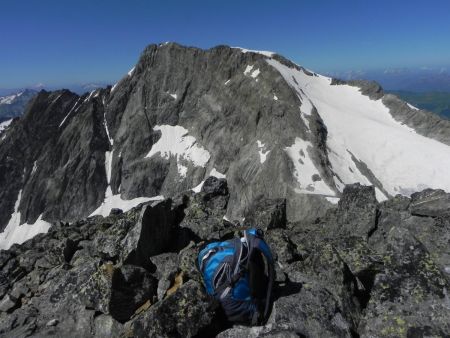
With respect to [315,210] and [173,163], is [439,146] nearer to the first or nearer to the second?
[315,210]

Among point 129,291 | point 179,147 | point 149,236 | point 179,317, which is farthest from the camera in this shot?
point 179,147

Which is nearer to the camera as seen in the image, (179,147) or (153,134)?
(179,147)

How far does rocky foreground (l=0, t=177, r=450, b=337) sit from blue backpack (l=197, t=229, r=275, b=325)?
341mm

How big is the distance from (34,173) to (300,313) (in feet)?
602

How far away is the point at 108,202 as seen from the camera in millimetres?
150000

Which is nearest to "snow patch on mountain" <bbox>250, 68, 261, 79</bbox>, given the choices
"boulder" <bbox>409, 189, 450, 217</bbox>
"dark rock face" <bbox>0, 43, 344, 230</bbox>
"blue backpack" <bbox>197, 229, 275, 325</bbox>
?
"dark rock face" <bbox>0, 43, 344, 230</bbox>

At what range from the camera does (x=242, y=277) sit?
9125 millimetres

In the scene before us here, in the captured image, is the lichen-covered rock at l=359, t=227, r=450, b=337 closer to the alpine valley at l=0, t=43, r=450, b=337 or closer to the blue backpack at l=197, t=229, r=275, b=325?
the alpine valley at l=0, t=43, r=450, b=337

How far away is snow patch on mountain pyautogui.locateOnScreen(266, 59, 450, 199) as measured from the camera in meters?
106

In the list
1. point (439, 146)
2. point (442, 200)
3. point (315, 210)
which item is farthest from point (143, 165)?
point (442, 200)

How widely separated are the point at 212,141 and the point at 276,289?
129 meters

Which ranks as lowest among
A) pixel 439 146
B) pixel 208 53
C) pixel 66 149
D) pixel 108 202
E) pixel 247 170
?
pixel 108 202

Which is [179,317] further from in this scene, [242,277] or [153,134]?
[153,134]

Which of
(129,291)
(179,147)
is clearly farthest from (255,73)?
(129,291)
